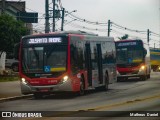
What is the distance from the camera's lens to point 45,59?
928 inches

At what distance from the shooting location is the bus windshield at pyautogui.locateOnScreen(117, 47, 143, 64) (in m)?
40.5

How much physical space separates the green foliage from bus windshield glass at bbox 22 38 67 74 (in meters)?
27.9

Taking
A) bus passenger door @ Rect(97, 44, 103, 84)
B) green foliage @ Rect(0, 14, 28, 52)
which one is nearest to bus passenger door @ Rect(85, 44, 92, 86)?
bus passenger door @ Rect(97, 44, 103, 84)

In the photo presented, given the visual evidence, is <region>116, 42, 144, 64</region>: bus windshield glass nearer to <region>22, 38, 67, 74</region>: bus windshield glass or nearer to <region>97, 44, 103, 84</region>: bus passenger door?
<region>97, 44, 103, 84</region>: bus passenger door

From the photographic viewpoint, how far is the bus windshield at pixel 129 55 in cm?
4047

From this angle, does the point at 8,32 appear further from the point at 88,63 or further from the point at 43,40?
the point at 43,40

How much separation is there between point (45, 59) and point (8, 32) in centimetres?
2985

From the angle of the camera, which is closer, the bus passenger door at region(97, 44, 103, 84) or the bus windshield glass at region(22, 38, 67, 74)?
the bus windshield glass at region(22, 38, 67, 74)

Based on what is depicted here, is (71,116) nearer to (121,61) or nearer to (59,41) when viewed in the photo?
(59,41)

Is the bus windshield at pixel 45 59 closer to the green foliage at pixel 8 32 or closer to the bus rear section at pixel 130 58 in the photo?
the bus rear section at pixel 130 58

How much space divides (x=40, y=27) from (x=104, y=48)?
5045cm

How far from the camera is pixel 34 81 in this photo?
23.8 meters

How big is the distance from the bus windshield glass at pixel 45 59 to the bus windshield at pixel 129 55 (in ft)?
56.0

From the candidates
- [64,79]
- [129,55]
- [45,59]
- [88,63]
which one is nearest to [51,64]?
[45,59]
